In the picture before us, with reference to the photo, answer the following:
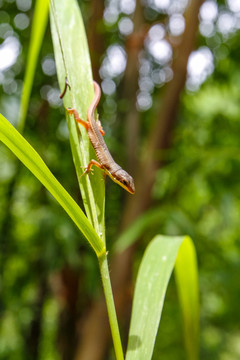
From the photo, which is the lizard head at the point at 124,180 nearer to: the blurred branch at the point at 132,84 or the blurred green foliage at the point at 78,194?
the blurred green foliage at the point at 78,194

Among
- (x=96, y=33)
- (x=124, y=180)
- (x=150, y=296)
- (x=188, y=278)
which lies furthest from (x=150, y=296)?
(x=96, y=33)

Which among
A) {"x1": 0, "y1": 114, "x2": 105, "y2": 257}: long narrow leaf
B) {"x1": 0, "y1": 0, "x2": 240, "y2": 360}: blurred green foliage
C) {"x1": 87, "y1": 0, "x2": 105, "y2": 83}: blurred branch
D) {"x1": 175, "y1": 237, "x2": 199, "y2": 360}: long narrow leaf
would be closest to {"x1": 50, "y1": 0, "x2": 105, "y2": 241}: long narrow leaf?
{"x1": 0, "y1": 114, "x2": 105, "y2": 257}: long narrow leaf

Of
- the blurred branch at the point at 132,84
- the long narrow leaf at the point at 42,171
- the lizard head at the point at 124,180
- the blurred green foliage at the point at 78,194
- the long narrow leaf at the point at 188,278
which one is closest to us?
the long narrow leaf at the point at 42,171

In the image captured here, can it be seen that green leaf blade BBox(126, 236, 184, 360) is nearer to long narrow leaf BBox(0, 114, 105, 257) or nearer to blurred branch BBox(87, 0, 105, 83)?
long narrow leaf BBox(0, 114, 105, 257)

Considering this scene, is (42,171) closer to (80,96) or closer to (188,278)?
(80,96)

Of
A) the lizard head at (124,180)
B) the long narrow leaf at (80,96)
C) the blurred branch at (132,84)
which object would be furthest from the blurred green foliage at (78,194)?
the long narrow leaf at (80,96)

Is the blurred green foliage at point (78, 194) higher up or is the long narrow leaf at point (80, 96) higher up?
the long narrow leaf at point (80, 96)

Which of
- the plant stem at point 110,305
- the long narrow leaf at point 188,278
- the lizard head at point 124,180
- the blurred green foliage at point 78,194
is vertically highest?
the plant stem at point 110,305

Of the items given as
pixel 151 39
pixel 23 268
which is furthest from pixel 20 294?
pixel 151 39
